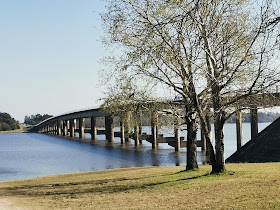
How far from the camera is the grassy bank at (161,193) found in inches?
620

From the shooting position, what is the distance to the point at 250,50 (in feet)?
67.7

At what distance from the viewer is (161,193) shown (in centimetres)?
1948

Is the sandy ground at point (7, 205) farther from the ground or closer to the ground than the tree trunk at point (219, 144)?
closer to the ground

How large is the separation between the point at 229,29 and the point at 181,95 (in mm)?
4602

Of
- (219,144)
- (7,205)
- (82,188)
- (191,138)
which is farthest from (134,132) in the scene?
(7,205)

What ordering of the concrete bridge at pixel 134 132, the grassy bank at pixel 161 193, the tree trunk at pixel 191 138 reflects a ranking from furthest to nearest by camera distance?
the concrete bridge at pixel 134 132
the tree trunk at pixel 191 138
the grassy bank at pixel 161 193

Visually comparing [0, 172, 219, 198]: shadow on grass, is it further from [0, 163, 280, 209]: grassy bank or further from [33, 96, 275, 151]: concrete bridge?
[33, 96, 275, 151]: concrete bridge

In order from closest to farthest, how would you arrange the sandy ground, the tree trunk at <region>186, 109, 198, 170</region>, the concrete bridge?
1. the sandy ground
2. the tree trunk at <region>186, 109, 198, 170</region>
3. the concrete bridge

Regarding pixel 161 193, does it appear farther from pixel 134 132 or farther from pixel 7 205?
pixel 134 132

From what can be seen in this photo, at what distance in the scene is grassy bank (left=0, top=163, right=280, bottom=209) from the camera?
15.8m

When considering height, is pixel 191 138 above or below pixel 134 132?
below

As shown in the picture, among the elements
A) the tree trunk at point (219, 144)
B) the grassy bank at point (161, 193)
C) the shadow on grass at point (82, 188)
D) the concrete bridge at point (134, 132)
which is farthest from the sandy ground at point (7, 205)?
the tree trunk at point (219, 144)

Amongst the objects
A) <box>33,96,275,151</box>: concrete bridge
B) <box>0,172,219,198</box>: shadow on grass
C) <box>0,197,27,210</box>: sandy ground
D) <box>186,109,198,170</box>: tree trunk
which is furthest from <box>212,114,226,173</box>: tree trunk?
<box>0,197,27,210</box>: sandy ground

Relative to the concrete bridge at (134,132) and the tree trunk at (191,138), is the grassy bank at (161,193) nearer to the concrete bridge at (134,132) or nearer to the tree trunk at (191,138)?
the tree trunk at (191,138)
